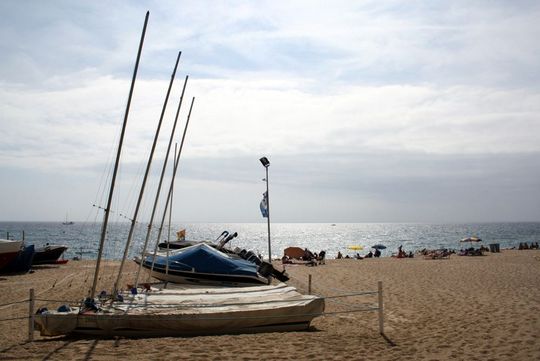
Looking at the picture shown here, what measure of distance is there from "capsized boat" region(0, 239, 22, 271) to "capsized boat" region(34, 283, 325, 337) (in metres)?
20.4

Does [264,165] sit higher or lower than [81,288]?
higher

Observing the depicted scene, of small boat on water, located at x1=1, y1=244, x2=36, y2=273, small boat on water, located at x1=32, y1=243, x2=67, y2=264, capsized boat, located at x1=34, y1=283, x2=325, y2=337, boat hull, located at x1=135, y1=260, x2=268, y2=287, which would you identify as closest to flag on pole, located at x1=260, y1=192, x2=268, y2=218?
boat hull, located at x1=135, y1=260, x2=268, y2=287

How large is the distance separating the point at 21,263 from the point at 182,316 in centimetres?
2381

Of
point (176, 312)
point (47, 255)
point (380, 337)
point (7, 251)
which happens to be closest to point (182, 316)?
point (176, 312)

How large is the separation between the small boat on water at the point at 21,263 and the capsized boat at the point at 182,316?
20.8 m

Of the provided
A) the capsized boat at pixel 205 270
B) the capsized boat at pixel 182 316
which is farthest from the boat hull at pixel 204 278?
the capsized boat at pixel 182 316

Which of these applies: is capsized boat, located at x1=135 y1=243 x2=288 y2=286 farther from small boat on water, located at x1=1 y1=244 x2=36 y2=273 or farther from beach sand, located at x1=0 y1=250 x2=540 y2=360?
small boat on water, located at x1=1 y1=244 x2=36 y2=273

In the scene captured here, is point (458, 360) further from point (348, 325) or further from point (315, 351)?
point (348, 325)

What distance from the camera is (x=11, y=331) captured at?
44.5 feet

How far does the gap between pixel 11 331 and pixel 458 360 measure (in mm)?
12067

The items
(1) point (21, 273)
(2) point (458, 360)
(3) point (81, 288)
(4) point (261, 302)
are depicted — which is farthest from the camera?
(1) point (21, 273)

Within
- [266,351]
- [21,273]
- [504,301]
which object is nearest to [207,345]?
[266,351]

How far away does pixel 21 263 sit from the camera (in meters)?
30.6

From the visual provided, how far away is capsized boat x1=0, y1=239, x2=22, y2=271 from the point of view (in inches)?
1165
